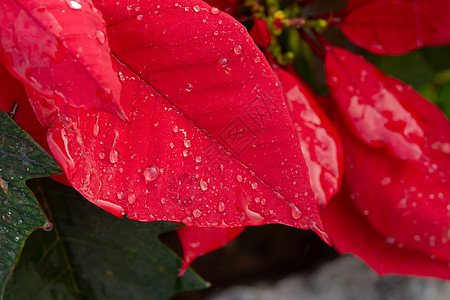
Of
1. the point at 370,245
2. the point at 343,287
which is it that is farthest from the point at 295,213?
the point at 343,287

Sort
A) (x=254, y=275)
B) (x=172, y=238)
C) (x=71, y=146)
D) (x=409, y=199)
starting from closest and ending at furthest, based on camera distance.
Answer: (x=71, y=146) → (x=409, y=199) → (x=172, y=238) → (x=254, y=275)

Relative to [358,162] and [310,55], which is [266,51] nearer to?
[358,162]

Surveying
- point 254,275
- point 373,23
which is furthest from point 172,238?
point 373,23

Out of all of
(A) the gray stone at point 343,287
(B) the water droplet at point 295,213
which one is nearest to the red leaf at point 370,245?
(B) the water droplet at point 295,213

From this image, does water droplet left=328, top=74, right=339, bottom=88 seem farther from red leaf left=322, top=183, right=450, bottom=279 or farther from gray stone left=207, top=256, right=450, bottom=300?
gray stone left=207, top=256, right=450, bottom=300

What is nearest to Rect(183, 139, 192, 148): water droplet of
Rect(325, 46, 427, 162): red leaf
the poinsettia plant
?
the poinsettia plant

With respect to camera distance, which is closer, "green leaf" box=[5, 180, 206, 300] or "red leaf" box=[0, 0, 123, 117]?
"red leaf" box=[0, 0, 123, 117]

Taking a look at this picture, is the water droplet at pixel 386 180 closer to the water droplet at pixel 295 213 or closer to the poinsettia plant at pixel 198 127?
the poinsettia plant at pixel 198 127

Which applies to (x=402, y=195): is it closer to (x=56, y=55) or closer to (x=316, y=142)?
(x=316, y=142)
